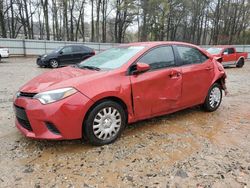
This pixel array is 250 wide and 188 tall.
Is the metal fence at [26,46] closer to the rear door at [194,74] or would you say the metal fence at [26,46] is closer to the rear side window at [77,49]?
the rear side window at [77,49]

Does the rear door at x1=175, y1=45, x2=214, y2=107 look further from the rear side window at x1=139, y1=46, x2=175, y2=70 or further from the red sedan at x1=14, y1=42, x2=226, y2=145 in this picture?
the rear side window at x1=139, y1=46, x2=175, y2=70

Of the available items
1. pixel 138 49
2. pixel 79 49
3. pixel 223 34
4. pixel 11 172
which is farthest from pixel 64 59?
pixel 223 34

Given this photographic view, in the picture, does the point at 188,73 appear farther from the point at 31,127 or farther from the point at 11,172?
the point at 11,172

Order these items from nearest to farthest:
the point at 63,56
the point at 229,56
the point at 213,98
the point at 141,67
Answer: the point at 141,67 → the point at 213,98 → the point at 63,56 → the point at 229,56

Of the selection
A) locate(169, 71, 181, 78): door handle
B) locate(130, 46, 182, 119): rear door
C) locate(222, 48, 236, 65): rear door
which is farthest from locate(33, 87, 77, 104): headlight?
locate(222, 48, 236, 65): rear door

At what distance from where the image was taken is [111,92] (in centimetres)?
323

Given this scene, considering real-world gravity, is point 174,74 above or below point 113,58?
below

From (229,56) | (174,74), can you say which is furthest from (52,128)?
(229,56)

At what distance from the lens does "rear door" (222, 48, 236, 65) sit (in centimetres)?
1550

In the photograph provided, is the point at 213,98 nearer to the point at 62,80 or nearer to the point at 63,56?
the point at 62,80

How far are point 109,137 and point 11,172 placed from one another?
51.1 inches

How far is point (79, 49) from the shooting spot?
48.2 feet

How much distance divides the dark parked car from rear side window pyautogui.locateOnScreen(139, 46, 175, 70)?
413 inches

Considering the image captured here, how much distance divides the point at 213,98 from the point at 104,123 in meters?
2.72
